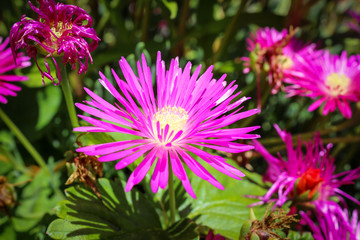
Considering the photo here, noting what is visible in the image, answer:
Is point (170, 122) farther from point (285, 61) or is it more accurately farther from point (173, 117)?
point (285, 61)

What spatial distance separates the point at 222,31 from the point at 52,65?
0.54 metres

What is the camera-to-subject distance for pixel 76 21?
37cm

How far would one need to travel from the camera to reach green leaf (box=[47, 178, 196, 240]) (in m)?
0.40

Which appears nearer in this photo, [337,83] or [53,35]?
[53,35]

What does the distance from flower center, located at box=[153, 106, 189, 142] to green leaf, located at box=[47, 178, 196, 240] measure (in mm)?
104

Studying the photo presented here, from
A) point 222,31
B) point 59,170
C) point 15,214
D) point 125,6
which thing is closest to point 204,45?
point 222,31

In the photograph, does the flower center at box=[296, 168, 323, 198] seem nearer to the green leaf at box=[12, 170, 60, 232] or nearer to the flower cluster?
the flower cluster

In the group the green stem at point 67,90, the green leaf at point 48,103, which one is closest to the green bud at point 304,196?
the green stem at point 67,90

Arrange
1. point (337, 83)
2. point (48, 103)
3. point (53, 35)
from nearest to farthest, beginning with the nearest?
point (53, 35)
point (337, 83)
point (48, 103)

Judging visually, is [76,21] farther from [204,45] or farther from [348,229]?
[204,45]

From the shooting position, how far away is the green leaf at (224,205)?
1.59 feet

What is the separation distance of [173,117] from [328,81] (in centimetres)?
33

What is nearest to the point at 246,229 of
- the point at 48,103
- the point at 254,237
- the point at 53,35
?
the point at 254,237

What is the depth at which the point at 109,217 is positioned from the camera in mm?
430
